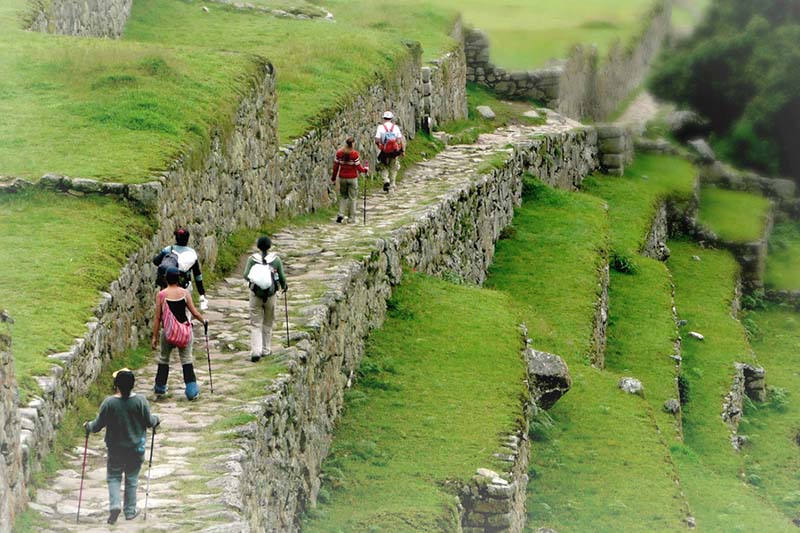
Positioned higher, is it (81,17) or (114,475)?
(81,17)

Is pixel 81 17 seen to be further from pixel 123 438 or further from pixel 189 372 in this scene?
pixel 123 438

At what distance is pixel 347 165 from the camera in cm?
2520

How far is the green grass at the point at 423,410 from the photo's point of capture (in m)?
18.5

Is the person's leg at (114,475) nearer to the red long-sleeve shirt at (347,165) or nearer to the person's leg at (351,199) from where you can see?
the red long-sleeve shirt at (347,165)

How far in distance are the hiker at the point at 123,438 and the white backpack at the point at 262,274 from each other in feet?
12.4

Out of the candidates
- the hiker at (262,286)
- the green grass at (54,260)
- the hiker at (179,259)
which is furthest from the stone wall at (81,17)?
the hiker at (262,286)

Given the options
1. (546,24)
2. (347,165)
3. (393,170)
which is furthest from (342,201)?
(546,24)

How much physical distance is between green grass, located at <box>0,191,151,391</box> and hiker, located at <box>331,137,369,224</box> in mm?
6551

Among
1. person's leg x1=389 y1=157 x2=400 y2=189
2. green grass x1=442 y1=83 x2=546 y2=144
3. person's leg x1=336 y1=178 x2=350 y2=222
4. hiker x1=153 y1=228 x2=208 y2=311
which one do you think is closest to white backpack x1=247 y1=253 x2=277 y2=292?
hiker x1=153 y1=228 x2=208 y2=311

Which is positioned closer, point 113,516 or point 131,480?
point 113,516

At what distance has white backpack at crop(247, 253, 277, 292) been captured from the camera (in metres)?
17.3

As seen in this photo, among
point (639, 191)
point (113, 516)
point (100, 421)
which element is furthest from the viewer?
point (639, 191)

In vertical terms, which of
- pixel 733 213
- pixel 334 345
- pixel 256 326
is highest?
pixel 256 326

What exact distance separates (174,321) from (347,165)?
9.43 meters
